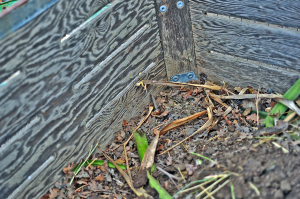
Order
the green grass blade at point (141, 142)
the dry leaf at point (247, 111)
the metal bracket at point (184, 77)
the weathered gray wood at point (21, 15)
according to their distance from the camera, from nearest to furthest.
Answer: the weathered gray wood at point (21, 15)
the green grass blade at point (141, 142)
the dry leaf at point (247, 111)
the metal bracket at point (184, 77)

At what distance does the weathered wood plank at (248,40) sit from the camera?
8.71 ft

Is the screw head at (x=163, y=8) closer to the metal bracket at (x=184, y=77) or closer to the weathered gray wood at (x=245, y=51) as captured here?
the weathered gray wood at (x=245, y=51)

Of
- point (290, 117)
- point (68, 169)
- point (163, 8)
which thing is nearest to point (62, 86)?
point (68, 169)

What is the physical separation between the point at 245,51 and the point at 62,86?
5.13 feet

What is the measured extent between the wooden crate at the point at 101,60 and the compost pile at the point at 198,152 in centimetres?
15

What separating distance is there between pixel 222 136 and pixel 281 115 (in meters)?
0.50

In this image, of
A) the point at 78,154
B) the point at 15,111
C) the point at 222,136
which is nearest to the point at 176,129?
the point at 222,136

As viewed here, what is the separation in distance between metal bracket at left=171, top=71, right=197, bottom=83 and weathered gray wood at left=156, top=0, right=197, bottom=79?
0.03m

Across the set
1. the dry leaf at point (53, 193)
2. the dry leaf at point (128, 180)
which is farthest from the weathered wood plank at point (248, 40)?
the dry leaf at point (53, 193)

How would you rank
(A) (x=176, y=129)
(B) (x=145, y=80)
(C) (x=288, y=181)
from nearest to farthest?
(C) (x=288, y=181) < (A) (x=176, y=129) < (B) (x=145, y=80)

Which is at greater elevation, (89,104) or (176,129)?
(89,104)

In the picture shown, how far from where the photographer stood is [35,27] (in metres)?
2.11

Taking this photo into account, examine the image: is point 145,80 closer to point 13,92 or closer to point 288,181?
point 13,92

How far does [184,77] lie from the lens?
11.0ft
